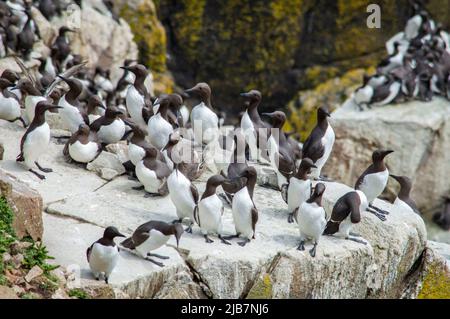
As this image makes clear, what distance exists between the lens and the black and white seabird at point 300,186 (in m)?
9.41

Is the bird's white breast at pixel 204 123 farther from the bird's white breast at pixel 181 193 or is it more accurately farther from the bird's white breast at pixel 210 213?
the bird's white breast at pixel 210 213

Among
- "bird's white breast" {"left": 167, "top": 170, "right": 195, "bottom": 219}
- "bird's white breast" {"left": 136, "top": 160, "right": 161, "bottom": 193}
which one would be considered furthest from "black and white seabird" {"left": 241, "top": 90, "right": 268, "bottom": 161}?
"bird's white breast" {"left": 167, "top": 170, "right": 195, "bottom": 219}

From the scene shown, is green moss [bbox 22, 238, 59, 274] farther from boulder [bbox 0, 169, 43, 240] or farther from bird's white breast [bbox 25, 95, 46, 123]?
bird's white breast [bbox 25, 95, 46, 123]

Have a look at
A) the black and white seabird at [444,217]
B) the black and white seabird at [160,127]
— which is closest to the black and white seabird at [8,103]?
the black and white seabird at [160,127]

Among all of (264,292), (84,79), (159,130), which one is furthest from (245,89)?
(264,292)

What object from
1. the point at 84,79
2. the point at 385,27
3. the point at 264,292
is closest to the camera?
the point at 264,292

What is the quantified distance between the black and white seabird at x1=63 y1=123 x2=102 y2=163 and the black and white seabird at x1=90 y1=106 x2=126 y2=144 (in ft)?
0.96

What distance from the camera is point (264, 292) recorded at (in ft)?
28.5

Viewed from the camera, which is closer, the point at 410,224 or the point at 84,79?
the point at 410,224

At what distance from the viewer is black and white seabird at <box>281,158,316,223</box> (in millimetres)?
9406

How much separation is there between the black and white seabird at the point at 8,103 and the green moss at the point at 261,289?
477cm

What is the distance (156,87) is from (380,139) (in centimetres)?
569
